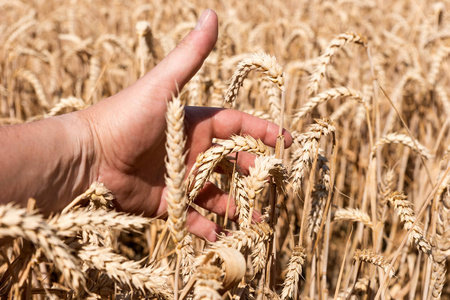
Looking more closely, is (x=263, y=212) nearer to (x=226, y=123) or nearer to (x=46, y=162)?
(x=226, y=123)

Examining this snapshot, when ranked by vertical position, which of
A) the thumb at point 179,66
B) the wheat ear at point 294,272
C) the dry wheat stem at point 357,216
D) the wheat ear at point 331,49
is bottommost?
the wheat ear at point 294,272

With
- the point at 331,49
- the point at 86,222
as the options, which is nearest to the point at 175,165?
the point at 86,222

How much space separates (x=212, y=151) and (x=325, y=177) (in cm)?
39

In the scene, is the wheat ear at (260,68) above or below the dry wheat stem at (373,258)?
above

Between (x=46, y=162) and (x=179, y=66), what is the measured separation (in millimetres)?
427

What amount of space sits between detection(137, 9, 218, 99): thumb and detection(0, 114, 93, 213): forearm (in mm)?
236

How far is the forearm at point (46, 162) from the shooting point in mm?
984

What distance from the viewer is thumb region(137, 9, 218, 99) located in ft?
3.82

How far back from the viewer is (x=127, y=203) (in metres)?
1.36

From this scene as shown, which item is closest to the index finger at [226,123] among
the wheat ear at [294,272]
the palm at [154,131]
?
the palm at [154,131]

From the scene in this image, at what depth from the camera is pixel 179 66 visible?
1168mm

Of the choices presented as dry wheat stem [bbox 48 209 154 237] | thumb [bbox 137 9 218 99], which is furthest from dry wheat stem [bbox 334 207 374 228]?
dry wheat stem [bbox 48 209 154 237]

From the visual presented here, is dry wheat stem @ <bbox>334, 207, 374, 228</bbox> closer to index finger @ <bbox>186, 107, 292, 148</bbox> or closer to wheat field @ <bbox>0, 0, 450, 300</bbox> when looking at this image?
wheat field @ <bbox>0, 0, 450, 300</bbox>

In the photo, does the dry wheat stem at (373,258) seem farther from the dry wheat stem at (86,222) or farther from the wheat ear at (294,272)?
the dry wheat stem at (86,222)
